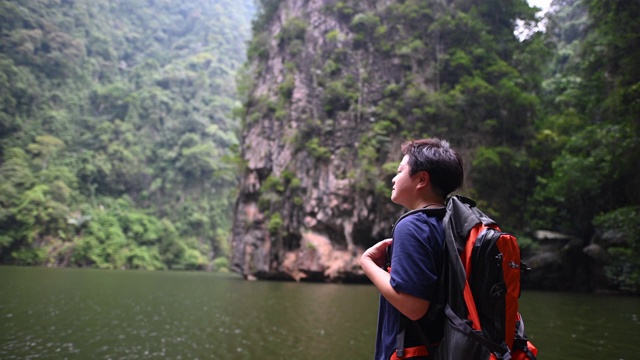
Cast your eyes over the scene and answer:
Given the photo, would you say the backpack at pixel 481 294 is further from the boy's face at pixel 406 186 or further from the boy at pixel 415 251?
the boy's face at pixel 406 186

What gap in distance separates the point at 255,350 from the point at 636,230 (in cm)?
1214

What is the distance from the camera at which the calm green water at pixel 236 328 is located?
7.05 m

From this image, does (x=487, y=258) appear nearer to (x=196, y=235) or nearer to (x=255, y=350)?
(x=255, y=350)

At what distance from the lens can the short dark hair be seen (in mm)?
1611

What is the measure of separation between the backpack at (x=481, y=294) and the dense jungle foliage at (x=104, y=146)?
124 feet

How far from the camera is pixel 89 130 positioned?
5591 cm

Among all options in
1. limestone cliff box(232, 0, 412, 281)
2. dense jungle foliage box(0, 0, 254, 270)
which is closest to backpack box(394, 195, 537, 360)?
limestone cliff box(232, 0, 412, 281)

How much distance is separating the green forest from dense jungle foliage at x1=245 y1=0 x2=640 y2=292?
11 centimetres

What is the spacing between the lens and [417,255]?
4.60 ft

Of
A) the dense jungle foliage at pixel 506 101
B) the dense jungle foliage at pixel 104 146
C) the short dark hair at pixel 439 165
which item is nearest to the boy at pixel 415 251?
the short dark hair at pixel 439 165

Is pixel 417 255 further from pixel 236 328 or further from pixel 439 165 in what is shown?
pixel 236 328

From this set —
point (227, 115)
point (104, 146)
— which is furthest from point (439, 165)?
point (104, 146)

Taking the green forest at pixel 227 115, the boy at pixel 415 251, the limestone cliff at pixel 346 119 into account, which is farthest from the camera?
the limestone cliff at pixel 346 119

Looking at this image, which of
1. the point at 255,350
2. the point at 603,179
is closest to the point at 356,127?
the point at 603,179
